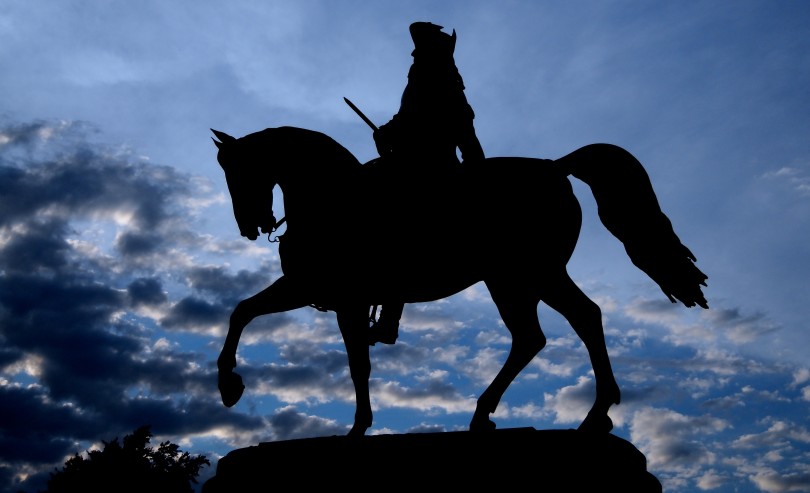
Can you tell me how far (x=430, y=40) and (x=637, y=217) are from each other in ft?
8.44

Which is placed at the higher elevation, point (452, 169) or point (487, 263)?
point (452, 169)

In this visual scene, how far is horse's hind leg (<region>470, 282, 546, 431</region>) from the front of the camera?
255 inches

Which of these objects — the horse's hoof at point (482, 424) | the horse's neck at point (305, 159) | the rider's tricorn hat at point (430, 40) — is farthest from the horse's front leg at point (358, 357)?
→ the rider's tricorn hat at point (430, 40)

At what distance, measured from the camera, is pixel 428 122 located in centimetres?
702

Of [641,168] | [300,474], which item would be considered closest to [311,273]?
[300,474]

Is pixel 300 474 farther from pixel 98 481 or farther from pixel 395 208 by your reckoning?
pixel 98 481

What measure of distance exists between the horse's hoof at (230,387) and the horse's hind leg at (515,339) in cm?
204

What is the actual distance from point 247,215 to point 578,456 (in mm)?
3505

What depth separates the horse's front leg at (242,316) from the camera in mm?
6516

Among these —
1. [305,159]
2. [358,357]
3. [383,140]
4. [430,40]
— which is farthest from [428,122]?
[358,357]

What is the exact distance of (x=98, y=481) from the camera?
20.3 m

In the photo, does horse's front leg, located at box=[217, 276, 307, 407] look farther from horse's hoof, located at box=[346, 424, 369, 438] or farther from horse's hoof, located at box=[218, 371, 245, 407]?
horse's hoof, located at box=[346, 424, 369, 438]

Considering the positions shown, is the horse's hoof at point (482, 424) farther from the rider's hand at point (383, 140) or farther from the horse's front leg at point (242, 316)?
the rider's hand at point (383, 140)

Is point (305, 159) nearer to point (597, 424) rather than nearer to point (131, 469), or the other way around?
point (597, 424)
